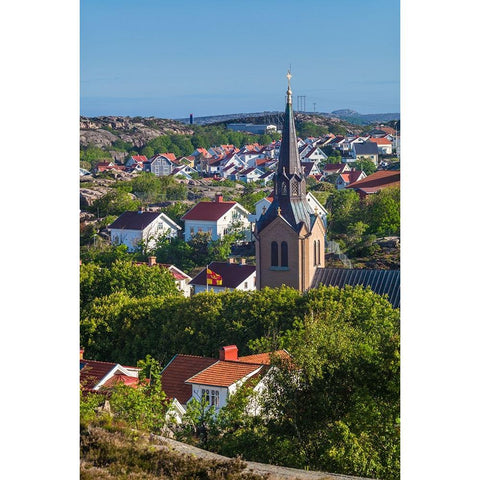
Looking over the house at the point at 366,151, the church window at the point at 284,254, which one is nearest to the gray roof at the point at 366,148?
the house at the point at 366,151

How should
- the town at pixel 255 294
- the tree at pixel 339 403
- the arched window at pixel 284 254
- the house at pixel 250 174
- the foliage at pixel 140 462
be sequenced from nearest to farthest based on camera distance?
1. the foliage at pixel 140 462
2. the tree at pixel 339 403
3. the town at pixel 255 294
4. the arched window at pixel 284 254
5. the house at pixel 250 174

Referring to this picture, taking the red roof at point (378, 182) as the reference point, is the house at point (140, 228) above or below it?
below

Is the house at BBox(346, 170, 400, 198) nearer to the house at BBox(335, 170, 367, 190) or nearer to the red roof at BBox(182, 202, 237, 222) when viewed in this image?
the house at BBox(335, 170, 367, 190)

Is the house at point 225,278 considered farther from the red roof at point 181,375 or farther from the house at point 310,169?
the red roof at point 181,375
